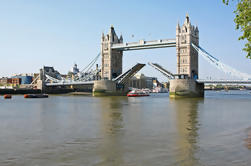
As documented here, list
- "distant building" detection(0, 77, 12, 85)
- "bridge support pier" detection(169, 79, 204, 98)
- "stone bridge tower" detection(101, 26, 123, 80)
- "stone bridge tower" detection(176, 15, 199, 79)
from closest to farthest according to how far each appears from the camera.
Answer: "bridge support pier" detection(169, 79, 204, 98), "stone bridge tower" detection(176, 15, 199, 79), "stone bridge tower" detection(101, 26, 123, 80), "distant building" detection(0, 77, 12, 85)

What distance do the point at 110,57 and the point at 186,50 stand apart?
72.3 feet

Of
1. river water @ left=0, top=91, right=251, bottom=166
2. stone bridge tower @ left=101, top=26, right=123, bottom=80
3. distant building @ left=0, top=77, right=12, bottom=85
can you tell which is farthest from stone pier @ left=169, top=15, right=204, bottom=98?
distant building @ left=0, top=77, right=12, bottom=85

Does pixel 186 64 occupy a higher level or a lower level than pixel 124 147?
higher

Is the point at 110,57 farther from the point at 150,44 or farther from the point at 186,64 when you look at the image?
the point at 186,64

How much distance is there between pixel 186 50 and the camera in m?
61.1

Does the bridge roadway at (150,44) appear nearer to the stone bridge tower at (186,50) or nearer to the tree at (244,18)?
the stone bridge tower at (186,50)

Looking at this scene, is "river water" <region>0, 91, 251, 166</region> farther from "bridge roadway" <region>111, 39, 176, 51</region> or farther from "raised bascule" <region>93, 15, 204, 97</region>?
"bridge roadway" <region>111, 39, 176, 51</region>

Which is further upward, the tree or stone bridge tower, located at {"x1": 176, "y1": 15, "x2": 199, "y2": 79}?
stone bridge tower, located at {"x1": 176, "y1": 15, "x2": 199, "y2": 79}

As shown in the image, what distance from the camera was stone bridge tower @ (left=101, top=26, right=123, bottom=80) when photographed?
248ft

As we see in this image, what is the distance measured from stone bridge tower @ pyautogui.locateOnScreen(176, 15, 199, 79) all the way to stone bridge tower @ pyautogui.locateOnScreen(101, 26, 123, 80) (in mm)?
20219

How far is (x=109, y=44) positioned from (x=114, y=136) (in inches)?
2554

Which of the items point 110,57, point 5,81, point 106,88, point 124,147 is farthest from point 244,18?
point 5,81

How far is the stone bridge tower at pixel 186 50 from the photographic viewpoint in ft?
199

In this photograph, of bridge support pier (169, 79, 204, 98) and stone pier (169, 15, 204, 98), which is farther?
stone pier (169, 15, 204, 98)
